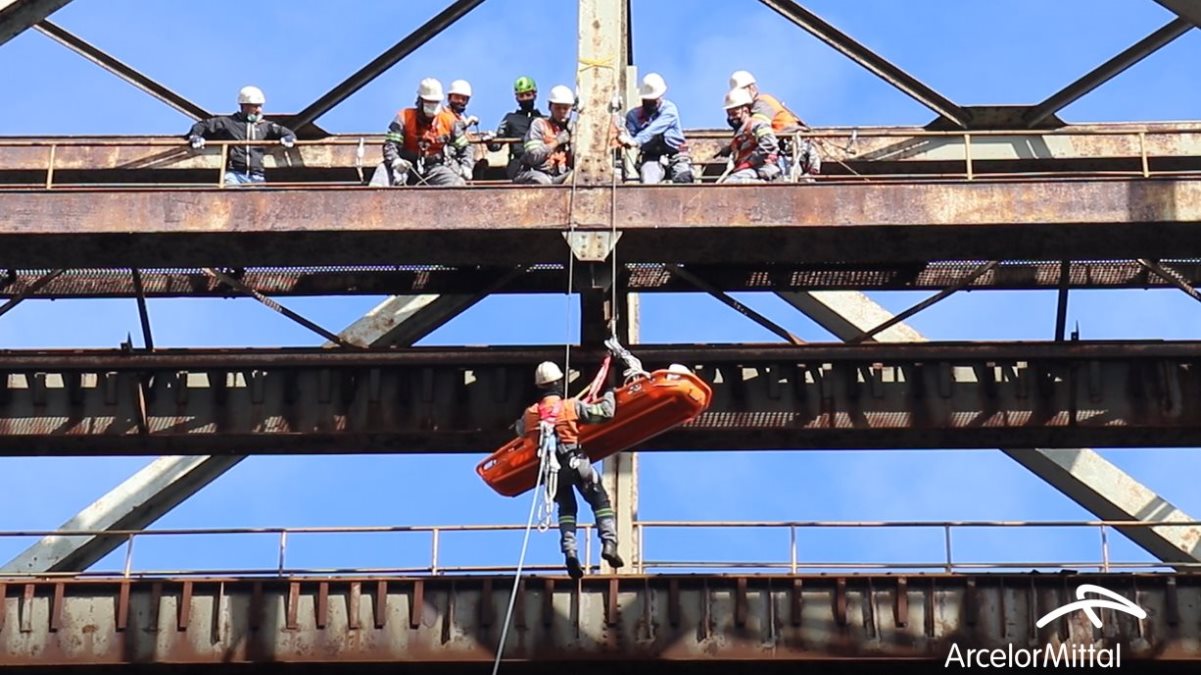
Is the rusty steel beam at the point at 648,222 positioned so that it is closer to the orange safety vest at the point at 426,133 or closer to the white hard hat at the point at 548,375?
the white hard hat at the point at 548,375

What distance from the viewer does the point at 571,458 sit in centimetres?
1975

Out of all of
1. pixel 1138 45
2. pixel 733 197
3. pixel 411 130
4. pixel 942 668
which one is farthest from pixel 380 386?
pixel 1138 45

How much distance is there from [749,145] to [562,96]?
1.78 metres

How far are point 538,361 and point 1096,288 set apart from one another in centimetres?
564

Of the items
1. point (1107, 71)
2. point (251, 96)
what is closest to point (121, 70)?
A: point (251, 96)

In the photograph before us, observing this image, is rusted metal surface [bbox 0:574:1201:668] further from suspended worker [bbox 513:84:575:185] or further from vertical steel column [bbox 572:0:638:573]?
suspended worker [bbox 513:84:575:185]

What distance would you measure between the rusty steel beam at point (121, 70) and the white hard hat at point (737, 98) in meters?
6.07

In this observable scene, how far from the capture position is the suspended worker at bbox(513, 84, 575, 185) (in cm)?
2133

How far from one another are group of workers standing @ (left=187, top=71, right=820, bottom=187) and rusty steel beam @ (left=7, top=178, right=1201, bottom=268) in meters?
0.85

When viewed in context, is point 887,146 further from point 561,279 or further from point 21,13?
→ point 21,13

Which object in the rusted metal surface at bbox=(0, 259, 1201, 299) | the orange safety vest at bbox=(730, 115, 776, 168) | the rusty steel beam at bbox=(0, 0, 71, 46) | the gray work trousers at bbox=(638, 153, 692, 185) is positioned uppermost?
the rusty steel beam at bbox=(0, 0, 71, 46)

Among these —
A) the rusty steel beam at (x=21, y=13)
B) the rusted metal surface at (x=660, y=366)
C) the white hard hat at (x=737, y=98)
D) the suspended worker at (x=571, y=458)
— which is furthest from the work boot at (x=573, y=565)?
the rusty steel beam at (x=21, y=13)

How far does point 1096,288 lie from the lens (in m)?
23.4

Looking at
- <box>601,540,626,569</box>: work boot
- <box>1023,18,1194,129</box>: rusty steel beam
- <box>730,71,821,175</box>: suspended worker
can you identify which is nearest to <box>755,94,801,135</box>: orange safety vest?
<box>730,71,821,175</box>: suspended worker
